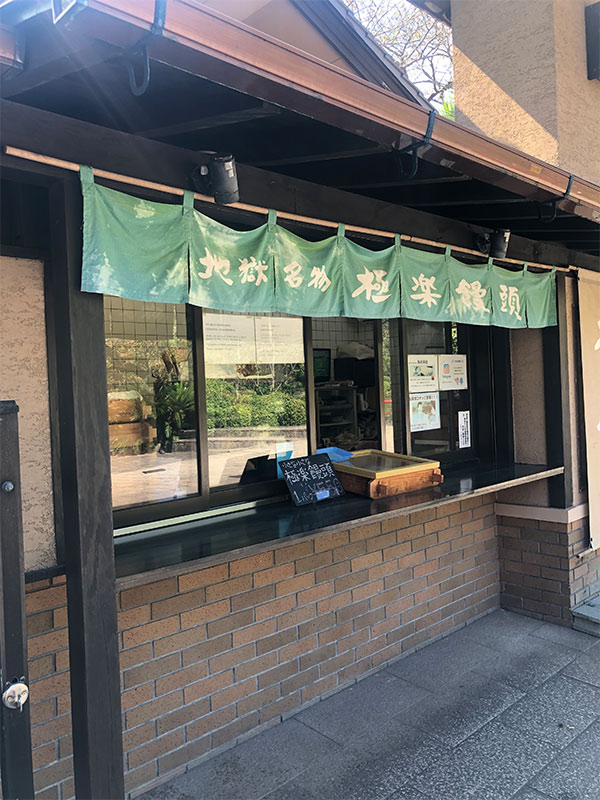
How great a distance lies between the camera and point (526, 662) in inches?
187

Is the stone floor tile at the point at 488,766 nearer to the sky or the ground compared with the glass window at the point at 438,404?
nearer to the ground

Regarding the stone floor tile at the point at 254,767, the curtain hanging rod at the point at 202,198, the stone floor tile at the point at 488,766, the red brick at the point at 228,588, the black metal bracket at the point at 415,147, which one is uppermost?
the black metal bracket at the point at 415,147

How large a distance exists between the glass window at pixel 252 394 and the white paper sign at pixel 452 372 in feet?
5.93

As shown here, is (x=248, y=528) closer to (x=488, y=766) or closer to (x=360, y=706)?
(x=360, y=706)

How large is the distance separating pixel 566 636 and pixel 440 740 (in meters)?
2.11

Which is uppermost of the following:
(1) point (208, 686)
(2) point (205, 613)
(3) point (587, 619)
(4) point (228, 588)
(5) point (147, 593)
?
(5) point (147, 593)

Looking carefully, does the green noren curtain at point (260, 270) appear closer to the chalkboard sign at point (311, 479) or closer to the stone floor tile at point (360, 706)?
the chalkboard sign at point (311, 479)

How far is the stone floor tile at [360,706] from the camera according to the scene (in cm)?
392

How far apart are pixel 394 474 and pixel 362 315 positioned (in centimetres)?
132

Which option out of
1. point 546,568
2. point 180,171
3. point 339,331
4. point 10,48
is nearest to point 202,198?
point 180,171

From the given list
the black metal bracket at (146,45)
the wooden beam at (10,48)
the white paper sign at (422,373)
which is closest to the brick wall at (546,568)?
the white paper sign at (422,373)

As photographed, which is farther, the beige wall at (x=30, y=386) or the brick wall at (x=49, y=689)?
the brick wall at (x=49, y=689)

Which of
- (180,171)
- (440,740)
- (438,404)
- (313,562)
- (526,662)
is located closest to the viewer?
(180,171)

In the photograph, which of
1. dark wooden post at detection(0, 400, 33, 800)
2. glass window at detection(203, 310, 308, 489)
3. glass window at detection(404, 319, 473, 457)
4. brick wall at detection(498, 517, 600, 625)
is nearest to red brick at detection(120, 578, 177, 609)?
glass window at detection(203, 310, 308, 489)
